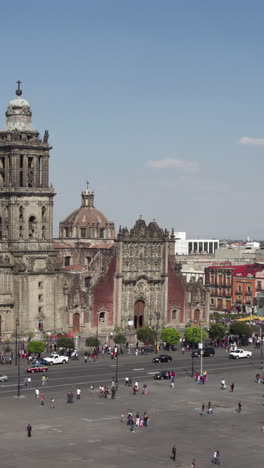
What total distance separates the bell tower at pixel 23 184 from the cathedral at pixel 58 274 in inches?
4.7

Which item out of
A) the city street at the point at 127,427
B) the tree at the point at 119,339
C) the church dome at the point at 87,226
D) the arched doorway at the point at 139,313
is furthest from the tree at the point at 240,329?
the church dome at the point at 87,226

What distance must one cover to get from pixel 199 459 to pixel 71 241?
312 feet

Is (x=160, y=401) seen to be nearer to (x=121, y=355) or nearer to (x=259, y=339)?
(x=121, y=355)

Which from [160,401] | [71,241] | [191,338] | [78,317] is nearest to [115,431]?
[160,401]

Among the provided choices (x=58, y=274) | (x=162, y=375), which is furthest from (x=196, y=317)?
(x=162, y=375)

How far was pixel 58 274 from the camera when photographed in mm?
119125

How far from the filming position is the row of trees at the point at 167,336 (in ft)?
→ 344

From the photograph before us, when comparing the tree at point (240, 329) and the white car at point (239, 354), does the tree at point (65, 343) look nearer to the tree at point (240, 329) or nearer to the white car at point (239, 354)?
the white car at point (239, 354)

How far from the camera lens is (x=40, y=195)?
119 m

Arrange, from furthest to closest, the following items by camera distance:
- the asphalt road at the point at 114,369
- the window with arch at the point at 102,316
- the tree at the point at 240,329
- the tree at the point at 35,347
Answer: the window with arch at the point at 102,316
the tree at the point at 240,329
the tree at the point at 35,347
the asphalt road at the point at 114,369

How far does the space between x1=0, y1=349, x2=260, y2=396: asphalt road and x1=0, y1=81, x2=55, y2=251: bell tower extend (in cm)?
1981

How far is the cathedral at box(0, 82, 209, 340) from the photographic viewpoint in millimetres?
116000

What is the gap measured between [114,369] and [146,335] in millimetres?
17715

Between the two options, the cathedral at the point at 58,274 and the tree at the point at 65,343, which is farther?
the cathedral at the point at 58,274
